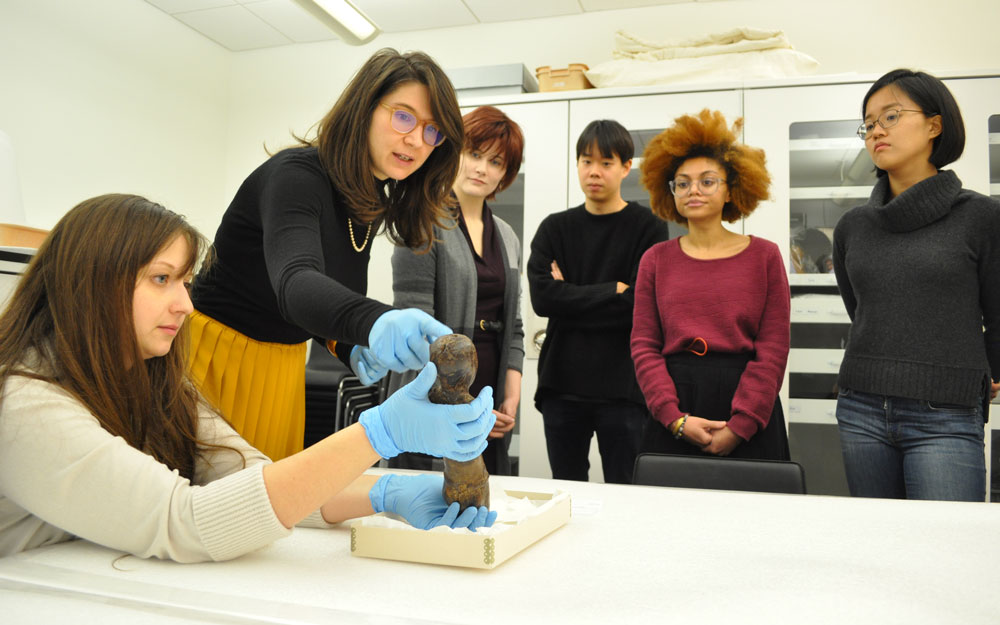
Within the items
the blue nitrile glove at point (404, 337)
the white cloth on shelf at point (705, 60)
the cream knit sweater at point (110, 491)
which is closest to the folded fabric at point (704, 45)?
the white cloth on shelf at point (705, 60)

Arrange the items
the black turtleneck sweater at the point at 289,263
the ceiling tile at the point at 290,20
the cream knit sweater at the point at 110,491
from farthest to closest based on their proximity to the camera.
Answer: the ceiling tile at the point at 290,20 → the black turtleneck sweater at the point at 289,263 → the cream knit sweater at the point at 110,491

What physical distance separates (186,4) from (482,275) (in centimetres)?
273

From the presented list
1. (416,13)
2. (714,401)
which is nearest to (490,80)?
(416,13)

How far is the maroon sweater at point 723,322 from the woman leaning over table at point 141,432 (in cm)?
100

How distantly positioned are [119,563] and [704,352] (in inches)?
56.2

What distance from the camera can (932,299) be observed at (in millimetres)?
1587

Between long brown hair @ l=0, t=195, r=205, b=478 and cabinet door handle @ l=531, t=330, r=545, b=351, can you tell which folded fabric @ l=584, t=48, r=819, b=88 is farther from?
long brown hair @ l=0, t=195, r=205, b=478

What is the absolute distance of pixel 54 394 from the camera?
0.83 meters

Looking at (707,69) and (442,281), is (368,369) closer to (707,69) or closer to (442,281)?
(442,281)

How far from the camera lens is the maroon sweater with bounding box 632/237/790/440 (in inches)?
69.6

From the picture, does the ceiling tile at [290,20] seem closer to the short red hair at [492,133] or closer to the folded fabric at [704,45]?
the folded fabric at [704,45]

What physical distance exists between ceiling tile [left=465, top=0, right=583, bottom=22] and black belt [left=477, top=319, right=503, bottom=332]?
2140 millimetres

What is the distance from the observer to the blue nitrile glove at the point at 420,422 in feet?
2.78

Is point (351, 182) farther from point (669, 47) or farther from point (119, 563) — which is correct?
point (669, 47)
